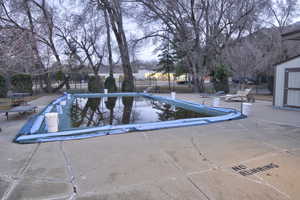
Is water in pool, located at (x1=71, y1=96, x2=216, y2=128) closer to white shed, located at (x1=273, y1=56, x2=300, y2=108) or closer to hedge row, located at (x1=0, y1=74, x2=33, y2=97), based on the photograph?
white shed, located at (x1=273, y1=56, x2=300, y2=108)

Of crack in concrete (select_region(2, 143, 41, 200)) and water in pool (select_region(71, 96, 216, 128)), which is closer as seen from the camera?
crack in concrete (select_region(2, 143, 41, 200))

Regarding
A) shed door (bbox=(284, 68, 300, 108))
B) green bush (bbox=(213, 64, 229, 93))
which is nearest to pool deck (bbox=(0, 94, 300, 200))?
shed door (bbox=(284, 68, 300, 108))

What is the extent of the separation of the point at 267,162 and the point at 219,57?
14.4 metres

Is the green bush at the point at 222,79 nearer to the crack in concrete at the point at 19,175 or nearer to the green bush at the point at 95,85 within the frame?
the green bush at the point at 95,85

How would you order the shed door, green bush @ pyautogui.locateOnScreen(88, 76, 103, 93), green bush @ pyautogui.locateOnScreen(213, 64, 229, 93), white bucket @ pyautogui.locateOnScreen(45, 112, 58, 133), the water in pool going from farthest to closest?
1. green bush @ pyautogui.locateOnScreen(88, 76, 103, 93)
2. green bush @ pyautogui.locateOnScreen(213, 64, 229, 93)
3. the shed door
4. the water in pool
5. white bucket @ pyautogui.locateOnScreen(45, 112, 58, 133)

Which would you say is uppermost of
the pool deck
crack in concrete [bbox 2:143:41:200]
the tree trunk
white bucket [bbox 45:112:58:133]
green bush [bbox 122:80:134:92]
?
the tree trunk

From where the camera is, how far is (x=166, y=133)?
441 centimetres

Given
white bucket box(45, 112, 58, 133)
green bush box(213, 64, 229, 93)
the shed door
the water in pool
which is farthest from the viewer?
green bush box(213, 64, 229, 93)

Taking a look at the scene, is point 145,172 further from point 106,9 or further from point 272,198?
point 106,9

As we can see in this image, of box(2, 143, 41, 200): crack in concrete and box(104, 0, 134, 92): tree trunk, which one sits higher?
box(104, 0, 134, 92): tree trunk

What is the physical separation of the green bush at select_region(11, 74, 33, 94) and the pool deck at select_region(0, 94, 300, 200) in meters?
12.2

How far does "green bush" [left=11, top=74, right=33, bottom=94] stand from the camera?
14422 millimetres

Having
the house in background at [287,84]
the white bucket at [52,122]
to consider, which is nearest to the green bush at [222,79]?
the house in background at [287,84]

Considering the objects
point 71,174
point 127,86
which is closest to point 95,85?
point 127,86
